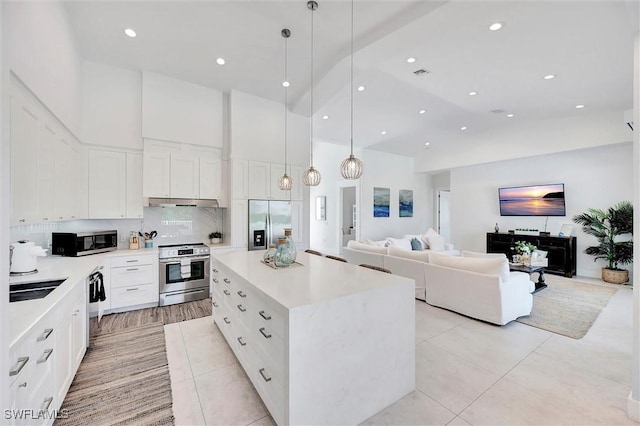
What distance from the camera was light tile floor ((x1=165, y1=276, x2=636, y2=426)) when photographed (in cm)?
192

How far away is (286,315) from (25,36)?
2828 mm

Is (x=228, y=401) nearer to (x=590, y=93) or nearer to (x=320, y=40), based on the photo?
(x=320, y=40)

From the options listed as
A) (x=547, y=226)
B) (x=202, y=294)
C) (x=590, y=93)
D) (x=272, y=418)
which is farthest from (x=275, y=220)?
(x=547, y=226)

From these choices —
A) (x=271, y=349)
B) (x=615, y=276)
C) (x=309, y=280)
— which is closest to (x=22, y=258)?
(x=271, y=349)

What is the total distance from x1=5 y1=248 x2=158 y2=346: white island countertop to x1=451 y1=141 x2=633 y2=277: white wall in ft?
26.7

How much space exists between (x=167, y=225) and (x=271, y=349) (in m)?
3.83

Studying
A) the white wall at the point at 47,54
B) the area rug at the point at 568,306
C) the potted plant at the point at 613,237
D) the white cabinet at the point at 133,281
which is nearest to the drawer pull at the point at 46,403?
the white wall at the point at 47,54

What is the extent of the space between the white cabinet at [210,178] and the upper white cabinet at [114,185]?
91 cm

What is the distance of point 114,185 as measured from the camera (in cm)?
409

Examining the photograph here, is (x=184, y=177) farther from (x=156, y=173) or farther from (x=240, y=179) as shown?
(x=240, y=179)

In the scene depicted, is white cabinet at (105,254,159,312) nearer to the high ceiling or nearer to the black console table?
the high ceiling

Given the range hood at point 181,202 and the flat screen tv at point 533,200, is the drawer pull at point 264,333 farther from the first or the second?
the flat screen tv at point 533,200

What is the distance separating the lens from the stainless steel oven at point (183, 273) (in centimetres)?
414

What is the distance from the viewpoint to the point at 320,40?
10.7 feet
